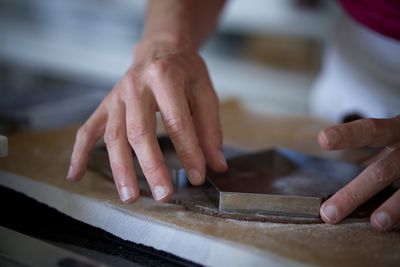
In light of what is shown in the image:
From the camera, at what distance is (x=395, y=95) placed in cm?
118

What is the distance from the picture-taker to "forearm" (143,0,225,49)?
2.94ft

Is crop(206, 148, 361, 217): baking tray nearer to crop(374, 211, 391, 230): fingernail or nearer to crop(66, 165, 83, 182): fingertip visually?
crop(374, 211, 391, 230): fingernail

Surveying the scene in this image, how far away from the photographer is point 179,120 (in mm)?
723

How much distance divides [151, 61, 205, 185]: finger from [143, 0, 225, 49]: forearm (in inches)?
5.3

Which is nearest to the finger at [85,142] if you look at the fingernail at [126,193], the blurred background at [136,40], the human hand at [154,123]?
the human hand at [154,123]

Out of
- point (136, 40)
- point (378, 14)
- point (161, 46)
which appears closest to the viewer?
point (161, 46)

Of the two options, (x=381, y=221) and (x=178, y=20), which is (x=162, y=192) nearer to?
(x=381, y=221)

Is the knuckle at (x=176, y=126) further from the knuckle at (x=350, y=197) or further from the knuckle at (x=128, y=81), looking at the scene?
the knuckle at (x=350, y=197)

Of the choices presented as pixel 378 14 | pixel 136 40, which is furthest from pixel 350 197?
pixel 136 40

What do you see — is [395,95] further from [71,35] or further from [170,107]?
[71,35]

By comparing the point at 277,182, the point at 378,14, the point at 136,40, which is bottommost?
the point at 136,40

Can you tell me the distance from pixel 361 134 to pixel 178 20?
16.2 inches

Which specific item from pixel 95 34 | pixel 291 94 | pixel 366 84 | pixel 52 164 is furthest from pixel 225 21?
pixel 52 164

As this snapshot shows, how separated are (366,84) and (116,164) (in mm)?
702
